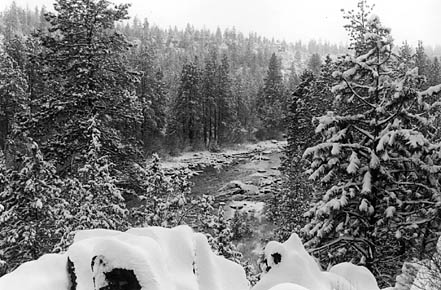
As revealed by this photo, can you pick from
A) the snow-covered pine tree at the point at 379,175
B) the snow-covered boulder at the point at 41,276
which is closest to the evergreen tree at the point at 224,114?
the snow-covered pine tree at the point at 379,175

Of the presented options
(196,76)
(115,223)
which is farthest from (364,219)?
(196,76)

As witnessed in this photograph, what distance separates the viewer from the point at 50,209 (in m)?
12.9

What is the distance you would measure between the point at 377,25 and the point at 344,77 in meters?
2.00

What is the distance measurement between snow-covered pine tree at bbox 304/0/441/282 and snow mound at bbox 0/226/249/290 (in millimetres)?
4509

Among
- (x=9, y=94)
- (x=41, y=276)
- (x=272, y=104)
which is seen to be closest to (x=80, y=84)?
(x=41, y=276)

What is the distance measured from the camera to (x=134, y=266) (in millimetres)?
4582

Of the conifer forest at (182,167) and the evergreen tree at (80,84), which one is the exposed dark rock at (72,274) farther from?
the evergreen tree at (80,84)

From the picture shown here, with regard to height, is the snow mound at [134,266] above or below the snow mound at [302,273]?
above

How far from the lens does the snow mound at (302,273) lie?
7.20 metres

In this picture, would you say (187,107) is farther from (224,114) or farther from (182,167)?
(182,167)

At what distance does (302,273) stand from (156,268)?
3.34 m

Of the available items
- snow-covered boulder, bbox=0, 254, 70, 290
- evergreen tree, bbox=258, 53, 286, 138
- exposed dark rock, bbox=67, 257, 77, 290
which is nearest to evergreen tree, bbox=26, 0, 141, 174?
snow-covered boulder, bbox=0, 254, 70, 290

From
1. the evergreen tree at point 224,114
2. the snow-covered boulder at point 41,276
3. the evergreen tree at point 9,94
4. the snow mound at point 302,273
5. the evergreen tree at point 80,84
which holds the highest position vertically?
the evergreen tree at point 80,84

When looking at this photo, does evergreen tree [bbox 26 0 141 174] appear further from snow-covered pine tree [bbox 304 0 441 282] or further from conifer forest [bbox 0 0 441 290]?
snow-covered pine tree [bbox 304 0 441 282]
